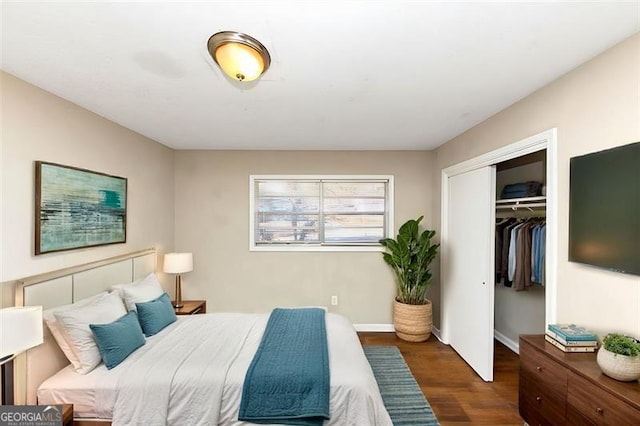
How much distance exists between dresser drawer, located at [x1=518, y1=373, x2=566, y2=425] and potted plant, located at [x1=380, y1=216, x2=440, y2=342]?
1724 millimetres

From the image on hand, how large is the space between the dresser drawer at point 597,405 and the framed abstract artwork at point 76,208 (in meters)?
3.36

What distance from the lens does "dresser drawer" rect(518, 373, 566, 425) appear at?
1629 millimetres

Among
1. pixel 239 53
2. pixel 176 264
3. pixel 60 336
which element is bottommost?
pixel 60 336

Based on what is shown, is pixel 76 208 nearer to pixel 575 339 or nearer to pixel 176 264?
pixel 176 264

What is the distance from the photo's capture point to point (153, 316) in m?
2.54

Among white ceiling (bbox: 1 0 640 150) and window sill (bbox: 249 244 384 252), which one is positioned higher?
white ceiling (bbox: 1 0 640 150)

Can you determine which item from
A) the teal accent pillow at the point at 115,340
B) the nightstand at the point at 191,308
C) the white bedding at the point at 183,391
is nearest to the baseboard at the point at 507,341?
the white bedding at the point at 183,391

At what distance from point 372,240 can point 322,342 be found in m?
2.19

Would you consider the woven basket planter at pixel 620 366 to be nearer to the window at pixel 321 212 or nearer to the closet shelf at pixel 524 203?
the closet shelf at pixel 524 203

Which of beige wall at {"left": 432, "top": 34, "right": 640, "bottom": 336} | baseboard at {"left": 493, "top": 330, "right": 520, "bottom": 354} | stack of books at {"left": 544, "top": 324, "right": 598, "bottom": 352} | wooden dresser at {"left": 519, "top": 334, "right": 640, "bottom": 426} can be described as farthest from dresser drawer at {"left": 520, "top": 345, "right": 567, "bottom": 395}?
baseboard at {"left": 493, "top": 330, "right": 520, "bottom": 354}

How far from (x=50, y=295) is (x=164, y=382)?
108cm

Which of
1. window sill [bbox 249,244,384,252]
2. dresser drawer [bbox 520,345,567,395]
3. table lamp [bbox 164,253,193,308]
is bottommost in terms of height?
dresser drawer [bbox 520,345,567,395]

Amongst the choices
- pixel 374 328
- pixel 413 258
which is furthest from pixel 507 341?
pixel 374 328

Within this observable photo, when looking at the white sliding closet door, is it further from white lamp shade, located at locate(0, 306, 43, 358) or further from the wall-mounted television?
white lamp shade, located at locate(0, 306, 43, 358)
